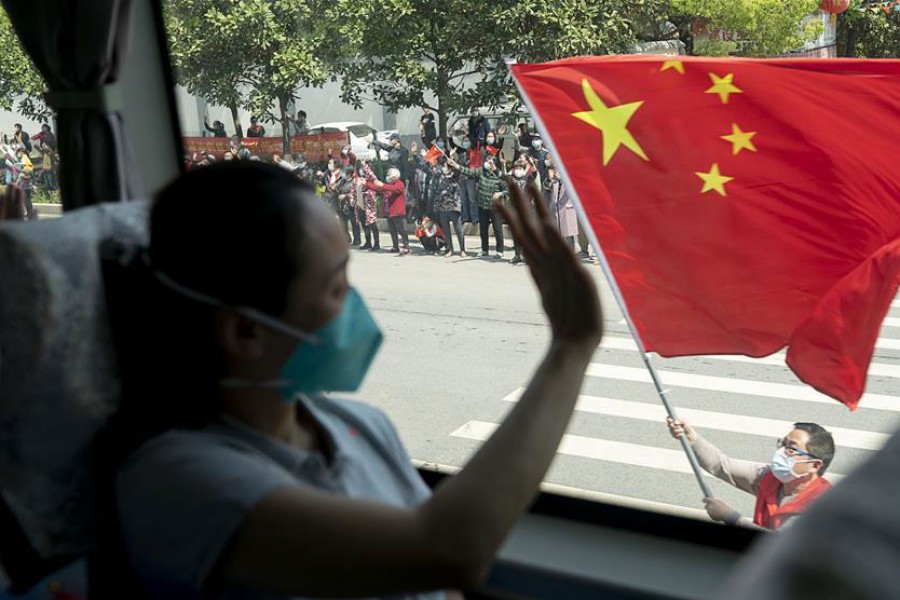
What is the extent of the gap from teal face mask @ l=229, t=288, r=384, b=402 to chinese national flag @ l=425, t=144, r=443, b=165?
20.1 feet

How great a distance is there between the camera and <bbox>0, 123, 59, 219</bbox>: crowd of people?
68.4 inches

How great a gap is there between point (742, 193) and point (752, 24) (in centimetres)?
90

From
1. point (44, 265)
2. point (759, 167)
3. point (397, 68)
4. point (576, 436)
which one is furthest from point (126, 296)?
point (397, 68)

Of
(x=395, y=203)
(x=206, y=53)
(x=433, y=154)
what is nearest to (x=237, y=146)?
(x=206, y=53)

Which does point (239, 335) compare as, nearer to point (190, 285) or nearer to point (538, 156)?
point (190, 285)

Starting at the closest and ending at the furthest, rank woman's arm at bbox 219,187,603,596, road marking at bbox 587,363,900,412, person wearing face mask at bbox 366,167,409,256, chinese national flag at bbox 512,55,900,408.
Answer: woman's arm at bbox 219,187,603,596, chinese national flag at bbox 512,55,900,408, road marking at bbox 587,363,900,412, person wearing face mask at bbox 366,167,409,256

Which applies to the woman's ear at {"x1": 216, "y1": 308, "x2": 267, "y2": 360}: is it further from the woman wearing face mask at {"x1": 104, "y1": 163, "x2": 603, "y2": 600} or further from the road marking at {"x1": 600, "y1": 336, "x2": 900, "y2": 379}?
the road marking at {"x1": 600, "y1": 336, "x2": 900, "y2": 379}

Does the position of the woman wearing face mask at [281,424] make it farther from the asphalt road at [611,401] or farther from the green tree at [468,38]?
the green tree at [468,38]

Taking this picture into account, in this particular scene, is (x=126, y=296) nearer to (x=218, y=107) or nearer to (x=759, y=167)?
(x=759, y=167)

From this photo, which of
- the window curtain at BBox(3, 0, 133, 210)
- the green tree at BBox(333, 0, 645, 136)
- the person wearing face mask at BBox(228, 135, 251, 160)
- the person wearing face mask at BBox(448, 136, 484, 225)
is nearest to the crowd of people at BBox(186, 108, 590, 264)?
the person wearing face mask at BBox(448, 136, 484, 225)

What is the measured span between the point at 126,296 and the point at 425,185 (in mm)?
7077

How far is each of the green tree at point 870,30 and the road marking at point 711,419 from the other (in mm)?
1620

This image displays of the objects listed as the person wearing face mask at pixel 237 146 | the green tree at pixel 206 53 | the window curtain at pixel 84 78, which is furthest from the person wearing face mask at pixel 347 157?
the window curtain at pixel 84 78

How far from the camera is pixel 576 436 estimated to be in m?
4.07
